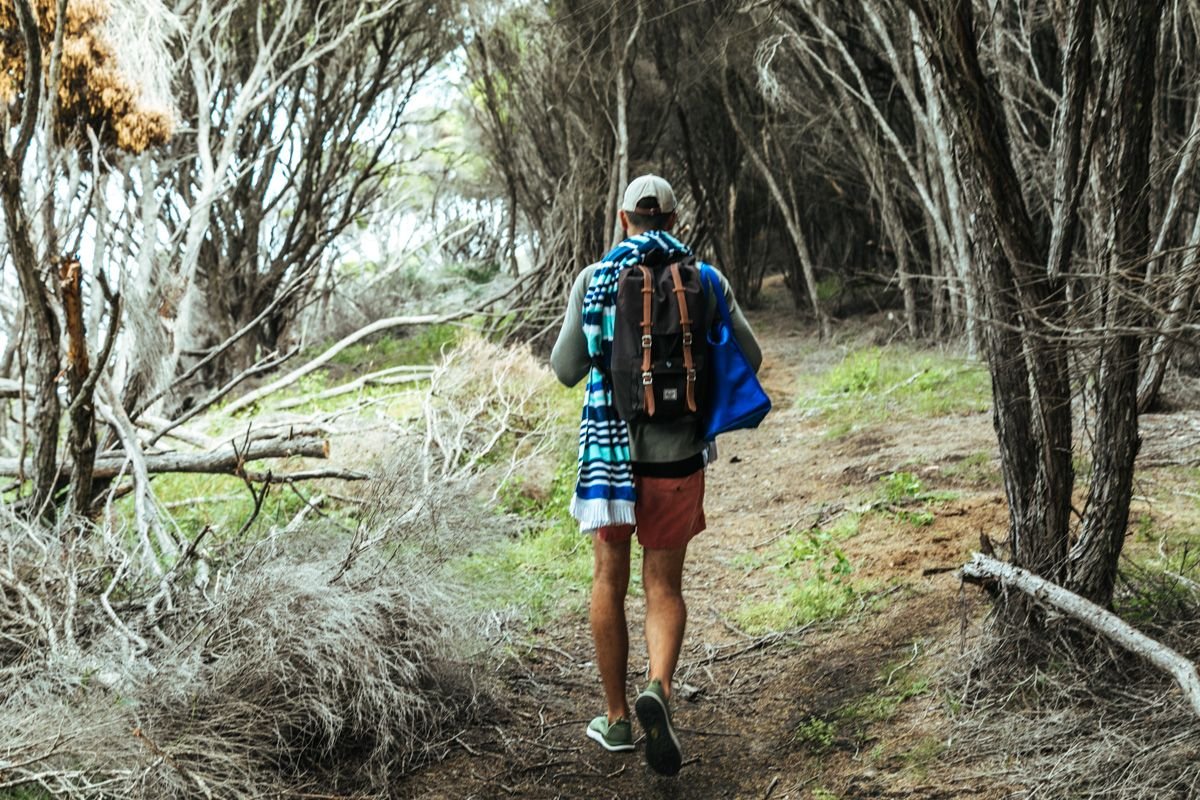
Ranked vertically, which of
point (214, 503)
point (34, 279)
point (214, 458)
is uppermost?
point (34, 279)

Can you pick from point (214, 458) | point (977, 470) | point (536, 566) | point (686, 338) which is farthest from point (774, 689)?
point (214, 458)

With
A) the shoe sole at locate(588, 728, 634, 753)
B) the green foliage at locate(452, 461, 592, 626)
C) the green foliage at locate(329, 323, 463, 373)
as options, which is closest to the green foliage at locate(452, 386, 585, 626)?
the green foliage at locate(452, 461, 592, 626)

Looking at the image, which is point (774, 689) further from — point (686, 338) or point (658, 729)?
point (686, 338)

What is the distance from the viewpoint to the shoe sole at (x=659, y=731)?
303 cm

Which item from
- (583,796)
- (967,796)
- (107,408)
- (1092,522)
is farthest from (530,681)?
(107,408)

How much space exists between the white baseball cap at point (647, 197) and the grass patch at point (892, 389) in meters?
4.84

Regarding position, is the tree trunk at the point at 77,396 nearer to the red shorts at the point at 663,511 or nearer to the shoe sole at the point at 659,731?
the red shorts at the point at 663,511

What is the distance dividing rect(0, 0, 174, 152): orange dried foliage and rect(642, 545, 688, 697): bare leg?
5.45 meters

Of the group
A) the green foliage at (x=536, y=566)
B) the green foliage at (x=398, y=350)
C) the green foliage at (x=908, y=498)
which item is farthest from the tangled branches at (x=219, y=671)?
the green foliage at (x=398, y=350)

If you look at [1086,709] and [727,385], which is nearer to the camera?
[1086,709]

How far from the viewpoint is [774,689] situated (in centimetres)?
390

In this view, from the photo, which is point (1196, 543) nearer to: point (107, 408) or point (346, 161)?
point (107, 408)

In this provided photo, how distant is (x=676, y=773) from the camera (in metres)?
3.14

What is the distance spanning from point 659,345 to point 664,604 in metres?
0.80
